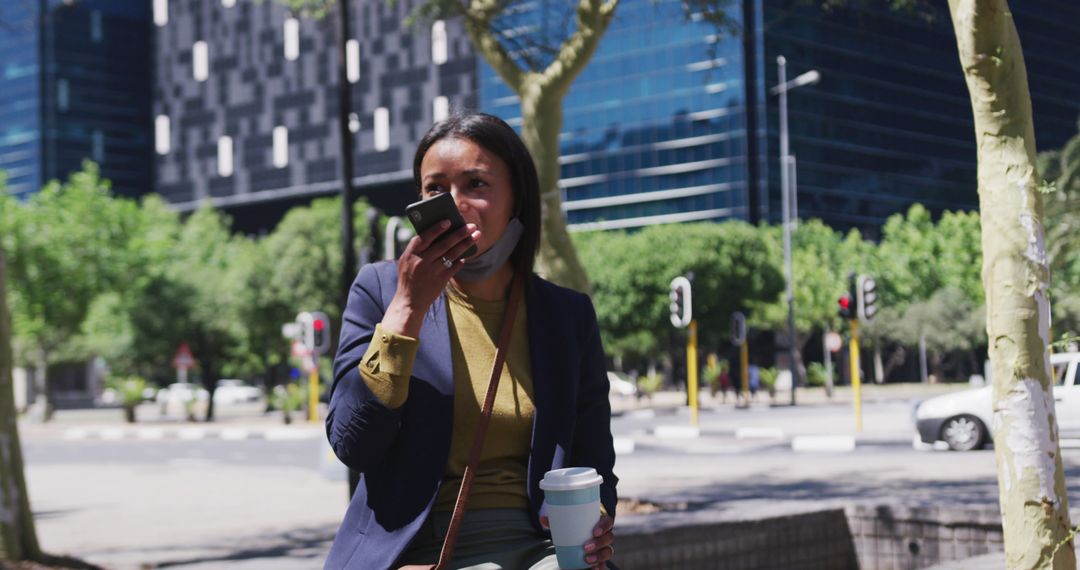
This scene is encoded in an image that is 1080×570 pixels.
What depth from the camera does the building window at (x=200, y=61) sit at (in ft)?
280

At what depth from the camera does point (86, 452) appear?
2561 centimetres

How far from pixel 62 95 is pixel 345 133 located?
277 feet

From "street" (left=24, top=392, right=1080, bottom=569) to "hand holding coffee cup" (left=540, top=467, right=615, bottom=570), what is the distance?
3940mm

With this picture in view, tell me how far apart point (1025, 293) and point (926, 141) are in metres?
64.3

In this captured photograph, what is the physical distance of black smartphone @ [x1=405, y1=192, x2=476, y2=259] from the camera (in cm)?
190

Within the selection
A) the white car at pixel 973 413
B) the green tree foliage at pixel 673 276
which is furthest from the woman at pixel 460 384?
the green tree foliage at pixel 673 276

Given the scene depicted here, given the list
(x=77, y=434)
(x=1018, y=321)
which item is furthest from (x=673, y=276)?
(x=1018, y=321)

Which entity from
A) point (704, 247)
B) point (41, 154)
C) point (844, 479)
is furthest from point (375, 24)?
point (844, 479)

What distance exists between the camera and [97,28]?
89812 millimetres

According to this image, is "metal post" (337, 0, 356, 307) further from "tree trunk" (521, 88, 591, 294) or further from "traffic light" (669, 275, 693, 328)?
"traffic light" (669, 275, 693, 328)

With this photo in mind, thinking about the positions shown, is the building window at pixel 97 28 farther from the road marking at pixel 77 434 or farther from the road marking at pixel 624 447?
the road marking at pixel 624 447

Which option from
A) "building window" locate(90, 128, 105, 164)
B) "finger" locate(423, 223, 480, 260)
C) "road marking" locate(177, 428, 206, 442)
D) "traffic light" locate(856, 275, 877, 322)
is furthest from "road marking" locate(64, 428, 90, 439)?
"building window" locate(90, 128, 105, 164)

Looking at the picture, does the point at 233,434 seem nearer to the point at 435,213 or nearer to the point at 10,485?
the point at 10,485

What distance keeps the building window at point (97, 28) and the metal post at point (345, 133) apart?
83.6m
